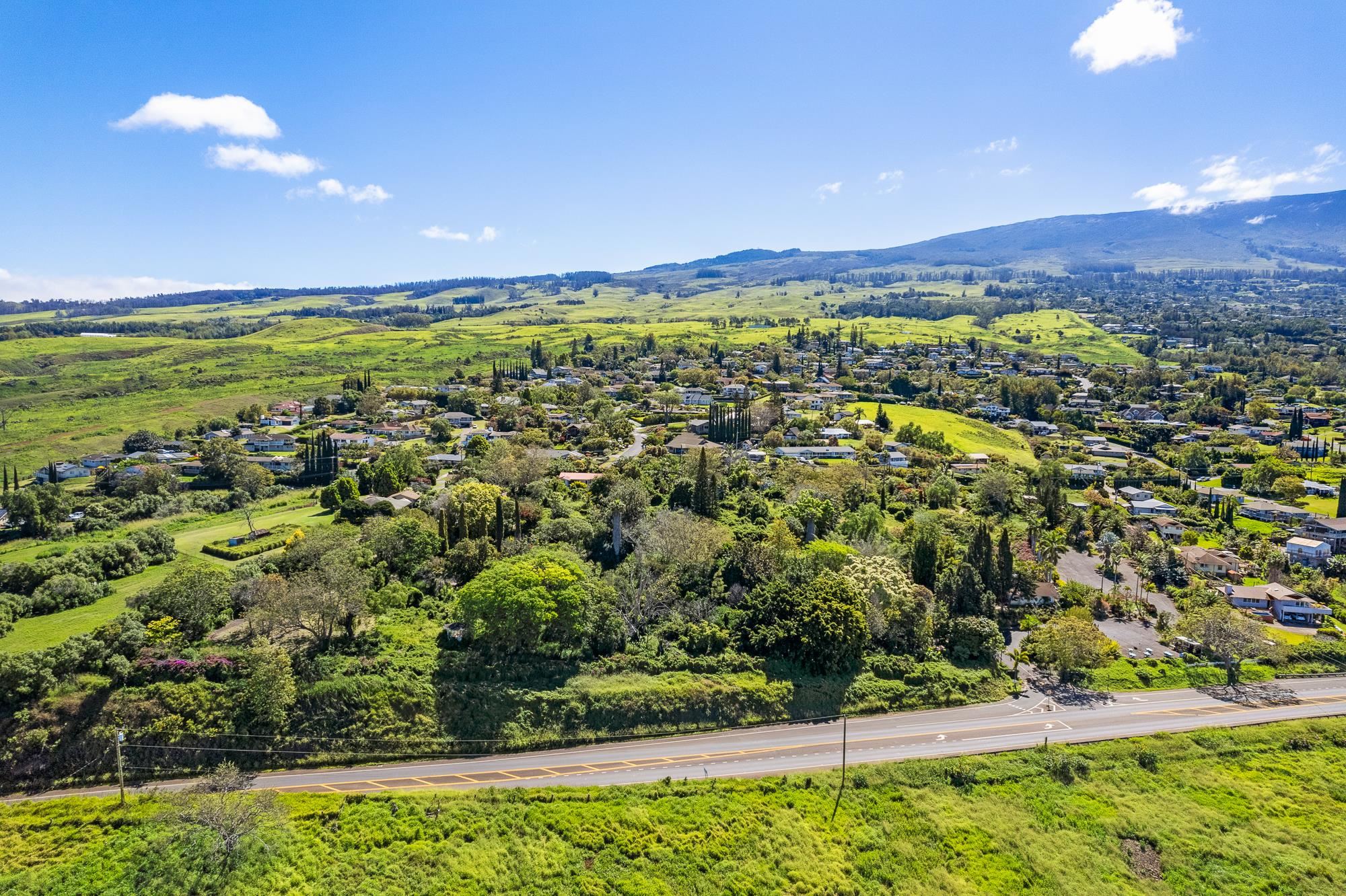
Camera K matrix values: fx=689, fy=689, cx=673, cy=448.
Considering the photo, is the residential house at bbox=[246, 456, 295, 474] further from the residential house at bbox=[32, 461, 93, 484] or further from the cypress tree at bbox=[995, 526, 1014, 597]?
the cypress tree at bbox=[995, 526, 1014, 597]

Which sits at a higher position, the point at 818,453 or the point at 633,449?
the point at 633,449

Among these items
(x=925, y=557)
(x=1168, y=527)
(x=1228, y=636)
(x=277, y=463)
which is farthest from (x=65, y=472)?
(x=1168, y=527)

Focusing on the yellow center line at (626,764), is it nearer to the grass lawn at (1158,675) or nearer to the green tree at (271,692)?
the green tree at (271,692)

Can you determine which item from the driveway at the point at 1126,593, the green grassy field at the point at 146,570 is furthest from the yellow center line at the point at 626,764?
the green grassy field at the point at 146,570

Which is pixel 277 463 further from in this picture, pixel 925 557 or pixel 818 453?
pixel 925 557

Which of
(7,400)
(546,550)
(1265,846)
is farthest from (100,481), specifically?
(1265,846)

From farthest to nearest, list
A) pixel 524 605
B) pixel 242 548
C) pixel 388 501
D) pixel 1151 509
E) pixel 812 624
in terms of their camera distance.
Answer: pixel 1151 509, pixel 388 501, pixel 242 548, pixel 812 624, pixel 524 605

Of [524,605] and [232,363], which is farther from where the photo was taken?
[232,363]

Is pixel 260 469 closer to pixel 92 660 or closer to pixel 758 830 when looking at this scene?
pixel 92 660
